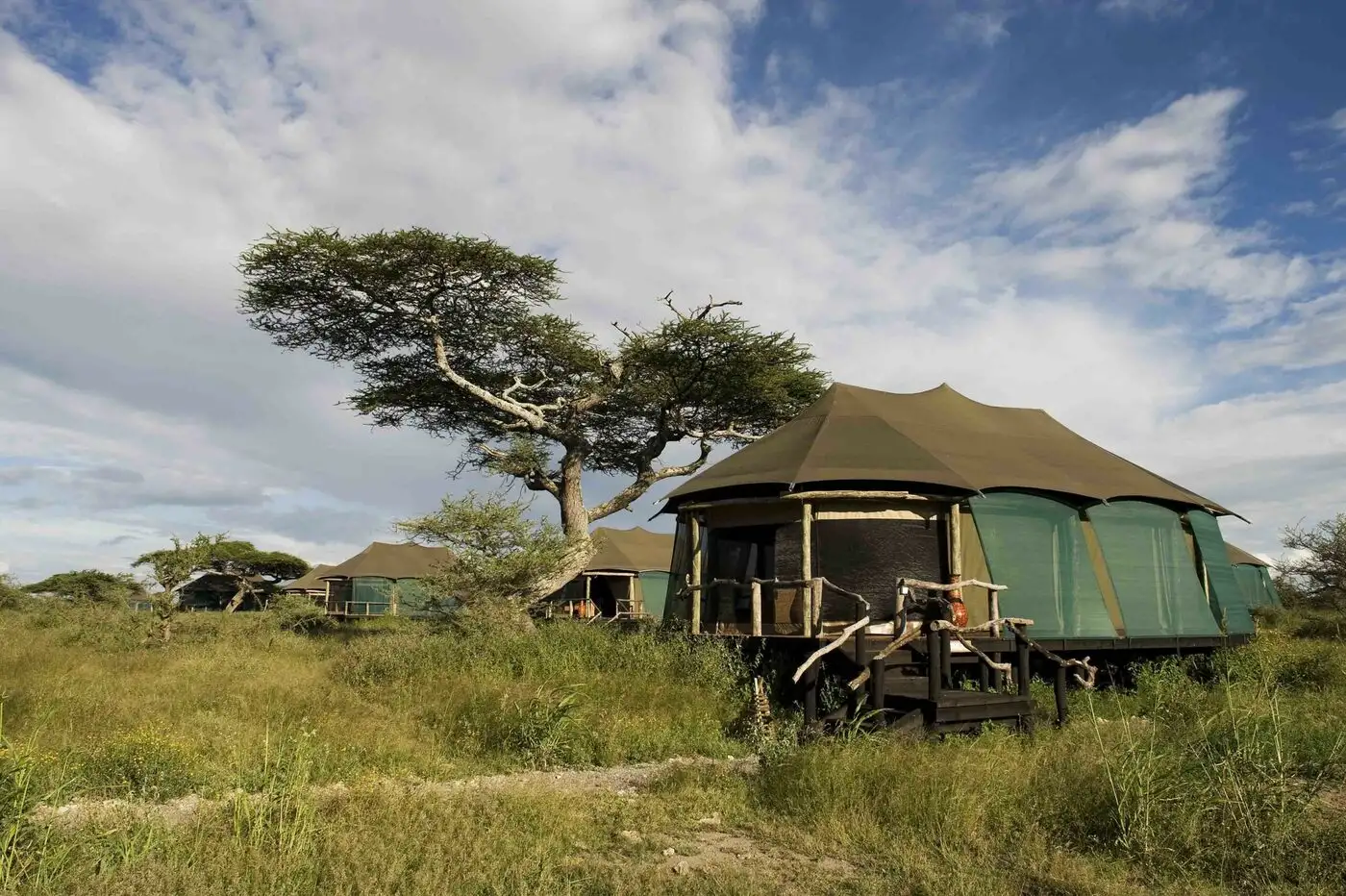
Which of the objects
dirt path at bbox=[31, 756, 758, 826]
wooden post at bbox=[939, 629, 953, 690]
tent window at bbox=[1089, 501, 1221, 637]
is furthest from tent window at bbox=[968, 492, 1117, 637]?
dirt path at bbox=[31, 756, 758, 826]

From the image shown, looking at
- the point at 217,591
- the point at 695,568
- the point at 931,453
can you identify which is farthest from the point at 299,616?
the point at 217,591

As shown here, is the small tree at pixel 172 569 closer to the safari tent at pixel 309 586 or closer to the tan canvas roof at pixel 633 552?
the tan canvas roof at pixel 633 552

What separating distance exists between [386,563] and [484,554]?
32.5m

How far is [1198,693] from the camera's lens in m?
12.6

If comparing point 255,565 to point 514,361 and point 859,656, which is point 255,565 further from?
point 859,656

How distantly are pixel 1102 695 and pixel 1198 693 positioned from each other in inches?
79.8

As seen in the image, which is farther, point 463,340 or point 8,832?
point 463,340

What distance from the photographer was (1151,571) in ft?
54.7

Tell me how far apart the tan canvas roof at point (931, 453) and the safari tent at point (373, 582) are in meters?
32.4

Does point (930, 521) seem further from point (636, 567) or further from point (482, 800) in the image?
point (636, 567)

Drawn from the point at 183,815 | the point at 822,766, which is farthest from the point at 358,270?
the point at 822,766

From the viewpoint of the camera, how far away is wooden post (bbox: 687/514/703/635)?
15.4m

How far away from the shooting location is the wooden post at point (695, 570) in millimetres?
15438

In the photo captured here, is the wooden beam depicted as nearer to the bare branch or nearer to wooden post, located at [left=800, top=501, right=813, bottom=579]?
wooden post, located at [left=800, top=501, right=813, bottom=579]
